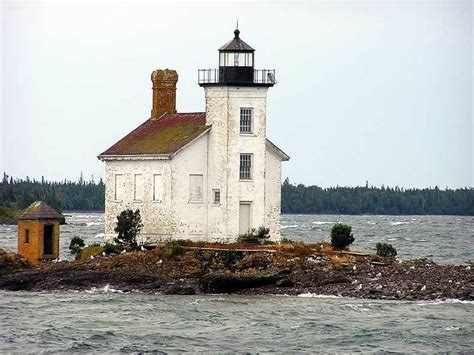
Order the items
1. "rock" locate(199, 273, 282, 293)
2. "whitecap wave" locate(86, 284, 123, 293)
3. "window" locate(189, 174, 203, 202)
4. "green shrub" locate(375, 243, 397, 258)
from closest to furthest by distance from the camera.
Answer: "rock" locate(199, 273, 282, 293)
"whitecap wave" locate(86, 284, 123, 293)
"window" locate(189, 174, 203, 202)
"green shrub" locate(375, 243, 397, 258)

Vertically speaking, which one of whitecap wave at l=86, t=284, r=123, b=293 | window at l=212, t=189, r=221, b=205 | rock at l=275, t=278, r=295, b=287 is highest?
window at l=212, t=189, r=221, b=205

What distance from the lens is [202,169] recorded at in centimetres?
5138

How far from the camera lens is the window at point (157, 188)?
51.2 metres

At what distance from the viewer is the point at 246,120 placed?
51.3 metres

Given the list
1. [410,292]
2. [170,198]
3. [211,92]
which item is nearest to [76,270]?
[170,198]

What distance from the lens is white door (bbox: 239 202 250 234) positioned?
5147 centimetres

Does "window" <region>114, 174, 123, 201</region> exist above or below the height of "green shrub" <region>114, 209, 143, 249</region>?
above

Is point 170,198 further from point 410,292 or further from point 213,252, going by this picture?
point 410,292

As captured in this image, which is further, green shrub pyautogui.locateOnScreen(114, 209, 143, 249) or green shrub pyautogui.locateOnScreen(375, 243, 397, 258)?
green shrub pyautogui.locateOnScreen(375, 243, 397, 258)

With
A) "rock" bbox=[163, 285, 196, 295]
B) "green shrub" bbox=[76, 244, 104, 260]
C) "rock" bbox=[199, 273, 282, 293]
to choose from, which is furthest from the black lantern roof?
"rock" bbox=[163, 285, 196, 295]

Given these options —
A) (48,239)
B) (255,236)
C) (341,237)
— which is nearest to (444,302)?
(341,237)

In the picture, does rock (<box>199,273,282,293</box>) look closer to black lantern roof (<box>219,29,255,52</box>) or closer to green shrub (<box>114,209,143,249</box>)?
green shrub (<box>114,209,143,249</box>)

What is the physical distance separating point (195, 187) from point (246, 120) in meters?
2.88

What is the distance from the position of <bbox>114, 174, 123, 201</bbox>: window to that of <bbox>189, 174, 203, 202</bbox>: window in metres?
3.31
